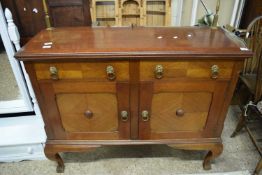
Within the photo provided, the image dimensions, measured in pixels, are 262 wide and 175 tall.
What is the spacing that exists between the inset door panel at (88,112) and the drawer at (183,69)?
0.22 meters

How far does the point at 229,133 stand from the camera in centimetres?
166

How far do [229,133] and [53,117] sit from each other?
4.45ft

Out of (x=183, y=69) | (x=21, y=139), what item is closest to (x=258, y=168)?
(x=183, y=69)

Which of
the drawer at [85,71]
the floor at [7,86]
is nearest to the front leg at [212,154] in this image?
the drawer at [85,71]

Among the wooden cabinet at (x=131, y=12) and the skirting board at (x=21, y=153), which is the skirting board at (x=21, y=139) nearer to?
the skirting board at (x=21, y=153)

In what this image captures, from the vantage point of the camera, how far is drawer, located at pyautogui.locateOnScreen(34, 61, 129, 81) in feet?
3.06

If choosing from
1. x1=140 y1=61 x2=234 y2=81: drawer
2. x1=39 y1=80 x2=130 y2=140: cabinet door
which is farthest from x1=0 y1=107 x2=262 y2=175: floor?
x1=140 y1=61 x2=234 y2=81: drawer

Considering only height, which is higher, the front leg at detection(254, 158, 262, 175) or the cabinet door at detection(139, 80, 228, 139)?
the cabinet door at detection(139, 80, 228, 139)

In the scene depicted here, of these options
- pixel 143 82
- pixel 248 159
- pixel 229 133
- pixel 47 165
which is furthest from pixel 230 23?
pixel 47 165

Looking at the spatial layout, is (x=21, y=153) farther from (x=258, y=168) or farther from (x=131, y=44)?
(x=258, y=168)

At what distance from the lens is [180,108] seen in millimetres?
1083

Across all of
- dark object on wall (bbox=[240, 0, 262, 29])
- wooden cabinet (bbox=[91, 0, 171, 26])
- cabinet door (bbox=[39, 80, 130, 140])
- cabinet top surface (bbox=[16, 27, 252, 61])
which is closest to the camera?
cabinet top surface (bbox=[16, 27, 252, 61])

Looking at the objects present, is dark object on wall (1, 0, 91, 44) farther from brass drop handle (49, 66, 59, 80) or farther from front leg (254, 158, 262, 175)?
front leg (254, 158, 262, 175)

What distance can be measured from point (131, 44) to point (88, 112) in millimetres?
423
